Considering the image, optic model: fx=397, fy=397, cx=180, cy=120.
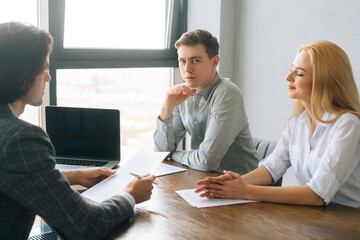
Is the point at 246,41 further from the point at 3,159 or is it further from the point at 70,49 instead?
the point at 3,159

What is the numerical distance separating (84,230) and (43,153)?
25cm

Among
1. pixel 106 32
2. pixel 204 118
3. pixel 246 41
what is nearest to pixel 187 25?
pixel 246 41

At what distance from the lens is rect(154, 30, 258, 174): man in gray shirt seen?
2.19 meters

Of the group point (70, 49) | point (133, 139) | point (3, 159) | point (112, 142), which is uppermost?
point (70, 49)

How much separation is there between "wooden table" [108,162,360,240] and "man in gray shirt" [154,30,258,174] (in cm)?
69

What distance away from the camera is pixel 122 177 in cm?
167

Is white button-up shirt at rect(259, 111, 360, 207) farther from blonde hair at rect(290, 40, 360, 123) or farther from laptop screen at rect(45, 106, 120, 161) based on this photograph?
laptop screen at rect(45, 106, 120, 161)

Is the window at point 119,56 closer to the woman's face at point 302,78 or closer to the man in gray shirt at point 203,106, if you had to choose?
the man in gray shirt at point 203,106

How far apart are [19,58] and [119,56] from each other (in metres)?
2.17

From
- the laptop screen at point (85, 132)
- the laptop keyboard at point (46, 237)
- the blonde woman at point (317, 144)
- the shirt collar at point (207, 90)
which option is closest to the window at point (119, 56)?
the laptop screen at point (85, 132)

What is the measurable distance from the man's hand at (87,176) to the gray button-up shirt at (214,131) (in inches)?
20.1

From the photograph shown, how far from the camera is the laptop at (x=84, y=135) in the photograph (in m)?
2.03

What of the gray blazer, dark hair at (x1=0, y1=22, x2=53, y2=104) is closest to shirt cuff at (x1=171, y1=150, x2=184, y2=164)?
the gray blazer

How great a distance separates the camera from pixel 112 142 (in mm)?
2037
